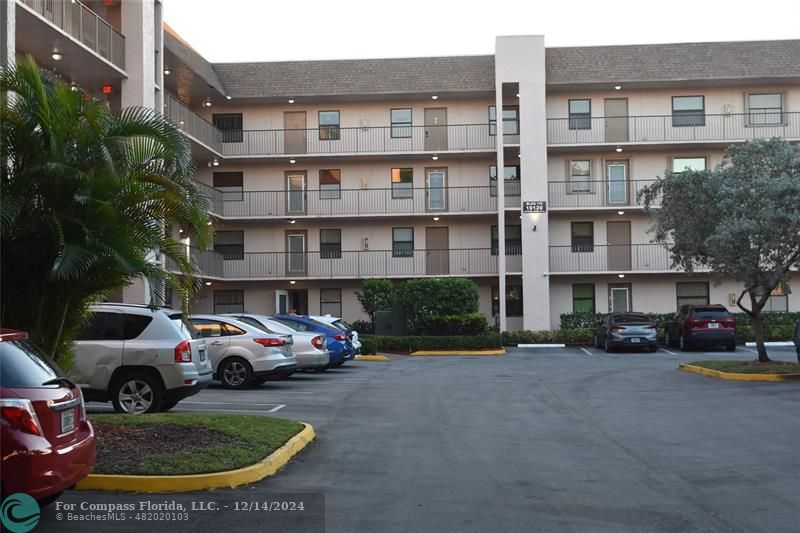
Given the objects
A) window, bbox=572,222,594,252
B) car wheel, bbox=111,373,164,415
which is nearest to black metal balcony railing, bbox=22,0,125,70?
car wheel, bbox=111,373,164,415

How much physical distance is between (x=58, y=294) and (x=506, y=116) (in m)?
32.1

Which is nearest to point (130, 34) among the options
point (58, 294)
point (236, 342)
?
point (236, 342)

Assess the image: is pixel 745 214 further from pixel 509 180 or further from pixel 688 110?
pixel 688 110

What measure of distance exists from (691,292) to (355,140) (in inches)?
664

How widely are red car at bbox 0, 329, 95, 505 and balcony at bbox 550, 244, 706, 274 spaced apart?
34.0 metres

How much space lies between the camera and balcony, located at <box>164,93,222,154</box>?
3307 cm

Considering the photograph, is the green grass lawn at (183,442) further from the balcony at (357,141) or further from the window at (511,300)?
the balcony at (357,141)

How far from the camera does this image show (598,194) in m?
40.2

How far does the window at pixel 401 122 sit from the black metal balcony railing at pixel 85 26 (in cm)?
1665

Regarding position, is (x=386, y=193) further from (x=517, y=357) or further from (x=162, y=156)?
(x=162, y=156)

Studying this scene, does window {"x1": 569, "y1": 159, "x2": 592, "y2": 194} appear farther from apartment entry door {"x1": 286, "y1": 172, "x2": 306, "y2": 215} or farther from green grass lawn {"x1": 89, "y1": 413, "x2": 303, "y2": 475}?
green grass lawn {"x1": 89, "y1": 413, "x2": 303, "y2": 475}

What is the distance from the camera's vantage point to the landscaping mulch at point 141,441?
920 centimetres

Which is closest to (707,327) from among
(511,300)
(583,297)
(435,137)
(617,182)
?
(583,297)

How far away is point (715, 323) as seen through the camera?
1264 inches
